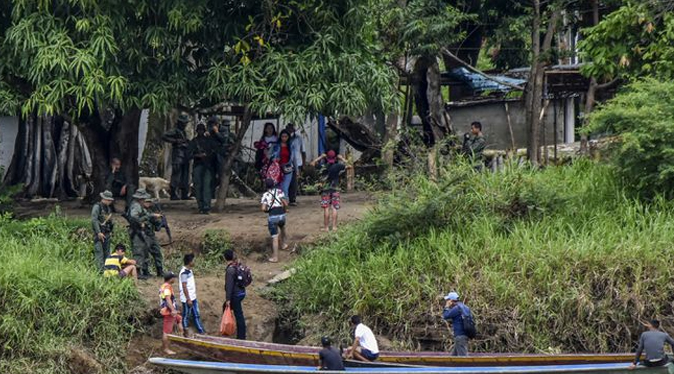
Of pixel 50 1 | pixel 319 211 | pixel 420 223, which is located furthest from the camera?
pixel 319 211

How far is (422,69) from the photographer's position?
78.6ft

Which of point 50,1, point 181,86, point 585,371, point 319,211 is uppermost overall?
point 50,1

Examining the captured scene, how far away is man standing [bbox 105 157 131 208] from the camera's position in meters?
20.0

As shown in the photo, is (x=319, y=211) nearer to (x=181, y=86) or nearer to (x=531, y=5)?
(x=181, y=86)

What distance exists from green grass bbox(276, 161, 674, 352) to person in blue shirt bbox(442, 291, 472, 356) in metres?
1.04

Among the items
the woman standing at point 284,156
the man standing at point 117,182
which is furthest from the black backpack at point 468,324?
the man standing at point 117,182

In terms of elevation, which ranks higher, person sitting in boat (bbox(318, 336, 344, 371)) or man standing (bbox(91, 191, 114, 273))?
man standing (bbox(91, 191, 114, 273))

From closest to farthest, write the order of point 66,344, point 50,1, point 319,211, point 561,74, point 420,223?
point 66,344 < point 420,223 < point 50,1 < point 319,211 < point 561,74

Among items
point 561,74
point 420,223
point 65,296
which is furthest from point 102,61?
point 561,74

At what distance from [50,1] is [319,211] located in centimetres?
556

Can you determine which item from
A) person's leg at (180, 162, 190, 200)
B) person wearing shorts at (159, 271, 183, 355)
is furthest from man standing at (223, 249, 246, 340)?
person's leg at (180, 162, 190, 200)

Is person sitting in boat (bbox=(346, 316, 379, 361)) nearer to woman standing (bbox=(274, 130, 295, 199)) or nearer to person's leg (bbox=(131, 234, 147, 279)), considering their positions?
person's leg (bbox=(131, 234, 147, 279))

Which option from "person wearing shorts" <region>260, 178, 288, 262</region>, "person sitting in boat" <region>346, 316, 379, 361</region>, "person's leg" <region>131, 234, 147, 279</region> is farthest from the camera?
"person wearing shorts" <region>260, 178, 288, 262</region>

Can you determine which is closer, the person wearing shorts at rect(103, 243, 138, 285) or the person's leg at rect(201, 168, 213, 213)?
the person wearing shorts at rect(103, 243, 138, 285)
